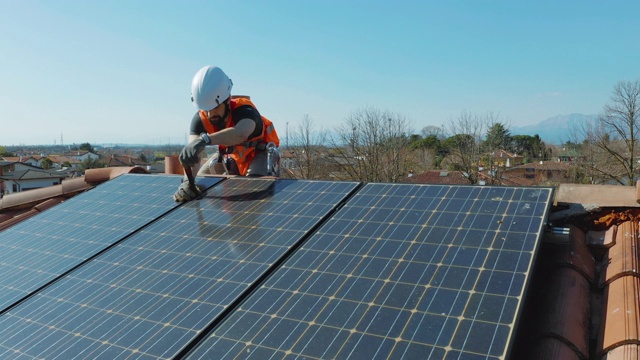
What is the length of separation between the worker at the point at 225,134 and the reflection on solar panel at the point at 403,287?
7.77ft

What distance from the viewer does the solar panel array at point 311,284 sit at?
288 cm

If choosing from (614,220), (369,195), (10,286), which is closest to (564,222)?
(614,220)

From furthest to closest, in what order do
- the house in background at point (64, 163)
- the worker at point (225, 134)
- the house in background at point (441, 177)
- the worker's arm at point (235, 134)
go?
1. the house in background at point (64, 163)
2. the house in background at point (441, 177)
3. the worker's arm at point (235, 134)
4. the worker at point (225, 134)

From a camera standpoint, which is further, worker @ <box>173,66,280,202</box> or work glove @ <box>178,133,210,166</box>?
worker @ <box>173,66,280,202</box>

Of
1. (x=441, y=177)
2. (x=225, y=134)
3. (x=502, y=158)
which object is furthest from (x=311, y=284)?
(x=502, y=158)

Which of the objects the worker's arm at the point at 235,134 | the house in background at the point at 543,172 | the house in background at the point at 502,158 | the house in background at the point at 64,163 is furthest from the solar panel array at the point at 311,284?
the house in background at the point at 64,163

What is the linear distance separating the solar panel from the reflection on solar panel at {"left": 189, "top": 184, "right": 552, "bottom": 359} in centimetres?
220

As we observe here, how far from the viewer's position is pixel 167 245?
4.50 m

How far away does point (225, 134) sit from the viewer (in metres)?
6.46

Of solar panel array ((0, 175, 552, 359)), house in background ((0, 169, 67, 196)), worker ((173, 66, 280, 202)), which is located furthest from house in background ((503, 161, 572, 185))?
solar panel array ((0, 175, 552, 359))

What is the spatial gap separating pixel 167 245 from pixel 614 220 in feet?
13.2

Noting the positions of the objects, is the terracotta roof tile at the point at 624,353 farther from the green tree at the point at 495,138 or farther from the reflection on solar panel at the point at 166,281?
the green tree at the point at 495,138

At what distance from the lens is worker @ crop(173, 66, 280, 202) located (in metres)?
5.95

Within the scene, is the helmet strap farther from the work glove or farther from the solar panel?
the work glove
